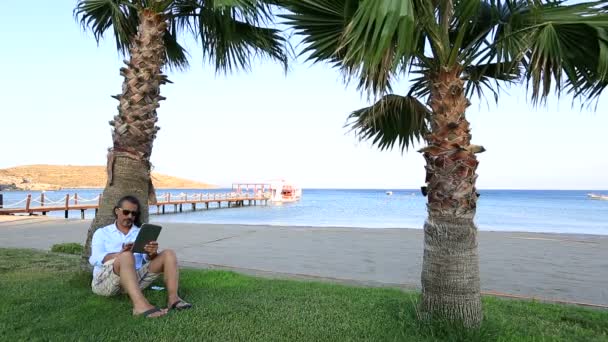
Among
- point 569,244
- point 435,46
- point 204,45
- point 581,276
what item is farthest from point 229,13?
point 569,244

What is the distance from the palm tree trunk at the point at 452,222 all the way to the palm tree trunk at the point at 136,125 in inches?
127

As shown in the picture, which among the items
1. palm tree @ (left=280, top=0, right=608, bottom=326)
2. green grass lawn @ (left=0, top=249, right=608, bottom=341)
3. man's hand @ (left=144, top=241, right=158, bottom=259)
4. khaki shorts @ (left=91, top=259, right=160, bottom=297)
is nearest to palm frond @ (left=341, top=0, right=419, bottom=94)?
palm tree @ (left=280, top=0, right=608, bottom=326)

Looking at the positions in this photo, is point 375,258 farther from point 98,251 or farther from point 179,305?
point 98,251

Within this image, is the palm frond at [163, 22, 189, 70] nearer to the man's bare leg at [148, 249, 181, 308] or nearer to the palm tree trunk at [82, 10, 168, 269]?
the palm tree trunk at [82, 10, 168, 269]

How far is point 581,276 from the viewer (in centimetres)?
747

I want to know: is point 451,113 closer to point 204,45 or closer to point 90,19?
point 204,45

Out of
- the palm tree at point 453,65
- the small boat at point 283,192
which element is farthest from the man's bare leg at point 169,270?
the small boat at point 283,192

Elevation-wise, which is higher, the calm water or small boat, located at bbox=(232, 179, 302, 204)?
small boat, located at bbox=(232, 179, 302, 204)

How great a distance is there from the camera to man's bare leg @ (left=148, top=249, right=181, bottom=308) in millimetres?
4125

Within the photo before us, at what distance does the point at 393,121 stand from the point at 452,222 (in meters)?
2.38

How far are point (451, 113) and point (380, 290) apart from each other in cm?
259

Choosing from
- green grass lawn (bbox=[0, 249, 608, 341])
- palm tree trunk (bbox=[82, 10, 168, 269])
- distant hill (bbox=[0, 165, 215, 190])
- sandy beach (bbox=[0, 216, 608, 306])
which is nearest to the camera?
green grass lawn (bbox=[0, 249, 608, 341])

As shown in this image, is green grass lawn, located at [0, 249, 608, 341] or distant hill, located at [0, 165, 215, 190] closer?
green grass lawn, located at [0, 249, 608, 341]

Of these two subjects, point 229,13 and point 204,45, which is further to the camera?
point 204,45
